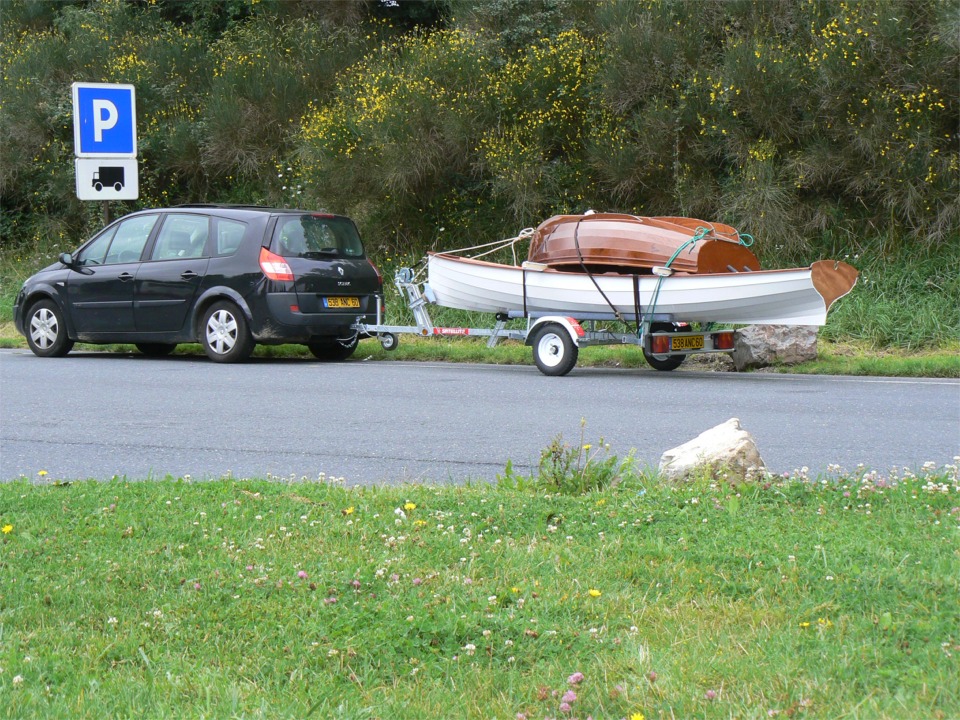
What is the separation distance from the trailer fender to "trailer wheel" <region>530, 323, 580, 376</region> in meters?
0.03

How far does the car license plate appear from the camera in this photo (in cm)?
1402


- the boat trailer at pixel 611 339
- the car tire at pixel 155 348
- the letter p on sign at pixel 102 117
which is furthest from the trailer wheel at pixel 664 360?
the letter p on sign at pixel 102 117

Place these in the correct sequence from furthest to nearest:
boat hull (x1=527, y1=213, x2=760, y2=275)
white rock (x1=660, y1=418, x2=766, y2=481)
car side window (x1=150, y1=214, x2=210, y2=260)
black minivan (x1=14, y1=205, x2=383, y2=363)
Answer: car side window (x1=150, y1=214, x2=210, y2=260) → black minivan (x1=14, y1=205, x2=383, y2=363) → boat hull (x1=527, y1=213, x2=760, y2=275) → white rock (x1=660, y1=418, x2=766, y2=481)

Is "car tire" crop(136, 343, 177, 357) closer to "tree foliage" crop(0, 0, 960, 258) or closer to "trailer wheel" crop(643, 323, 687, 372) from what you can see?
"tree foliage" crop(0, 0, 960, 258)

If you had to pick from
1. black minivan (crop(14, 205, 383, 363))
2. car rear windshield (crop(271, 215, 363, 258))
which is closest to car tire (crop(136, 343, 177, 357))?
black minivan (crop(14, 205, 383, 363))

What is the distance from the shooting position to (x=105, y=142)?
1541 centimetres

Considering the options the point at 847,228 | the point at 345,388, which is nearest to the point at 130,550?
the point at 345,388

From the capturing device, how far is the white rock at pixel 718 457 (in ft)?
18.7

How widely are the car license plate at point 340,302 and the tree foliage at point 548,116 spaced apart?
17.9ft

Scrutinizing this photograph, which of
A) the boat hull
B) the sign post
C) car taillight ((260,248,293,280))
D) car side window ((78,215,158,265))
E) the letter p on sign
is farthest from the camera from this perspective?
the letter p on sign

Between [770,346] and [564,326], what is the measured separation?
264 centimetres

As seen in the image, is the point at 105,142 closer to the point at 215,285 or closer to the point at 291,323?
the point at 215,285

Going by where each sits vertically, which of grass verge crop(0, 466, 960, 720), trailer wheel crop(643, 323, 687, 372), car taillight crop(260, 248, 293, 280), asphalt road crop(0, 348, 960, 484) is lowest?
grass verge crop(0, 466, 960, 720)

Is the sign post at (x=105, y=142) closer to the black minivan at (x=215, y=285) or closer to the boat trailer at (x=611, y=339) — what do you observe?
the black minivan at (x=215, y=285)
